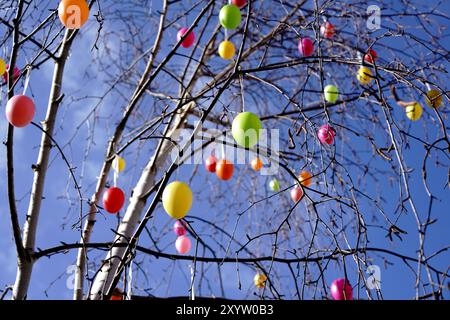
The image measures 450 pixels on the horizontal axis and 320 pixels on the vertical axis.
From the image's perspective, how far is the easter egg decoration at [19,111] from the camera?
75.2 inches

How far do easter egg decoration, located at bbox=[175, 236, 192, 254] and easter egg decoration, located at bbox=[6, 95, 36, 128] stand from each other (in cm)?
128

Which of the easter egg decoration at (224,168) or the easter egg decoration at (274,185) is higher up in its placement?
the easter egg decoration at (274,185)

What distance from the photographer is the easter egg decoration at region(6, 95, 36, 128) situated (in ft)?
6.27

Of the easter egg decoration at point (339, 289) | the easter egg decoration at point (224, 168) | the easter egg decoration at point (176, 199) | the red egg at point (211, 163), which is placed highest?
the red egg at point (211, 163)

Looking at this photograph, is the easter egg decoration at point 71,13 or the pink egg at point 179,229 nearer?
the easter egg decoration at point 71,13

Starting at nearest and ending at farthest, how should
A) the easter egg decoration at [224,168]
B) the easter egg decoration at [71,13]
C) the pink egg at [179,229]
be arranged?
the easter egg decoration at [71,13], the easter egg decoration at [224,168], the pink egg at [179,229]

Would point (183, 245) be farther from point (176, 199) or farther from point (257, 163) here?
point (176, 199)

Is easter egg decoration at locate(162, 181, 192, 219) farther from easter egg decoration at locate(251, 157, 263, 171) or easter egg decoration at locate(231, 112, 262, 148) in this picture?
easter egg decoration at locate(251, 157, 263, 171)

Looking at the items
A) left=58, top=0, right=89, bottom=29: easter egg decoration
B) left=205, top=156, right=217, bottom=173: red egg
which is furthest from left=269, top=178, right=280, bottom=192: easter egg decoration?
left=58, top=0, right=89, bottom=29: easter egg decoration

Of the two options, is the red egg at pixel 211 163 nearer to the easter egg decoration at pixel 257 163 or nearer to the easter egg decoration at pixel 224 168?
the easter egg decoration at pixel 257 163

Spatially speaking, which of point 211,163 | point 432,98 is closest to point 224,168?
point 211,163

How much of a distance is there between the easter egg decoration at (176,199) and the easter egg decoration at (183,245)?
42.7 inches

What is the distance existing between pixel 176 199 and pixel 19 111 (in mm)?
671

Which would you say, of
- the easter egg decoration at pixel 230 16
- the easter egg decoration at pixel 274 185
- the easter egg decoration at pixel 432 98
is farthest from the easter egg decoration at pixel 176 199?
the easter egg decoration at pixel 274 185
